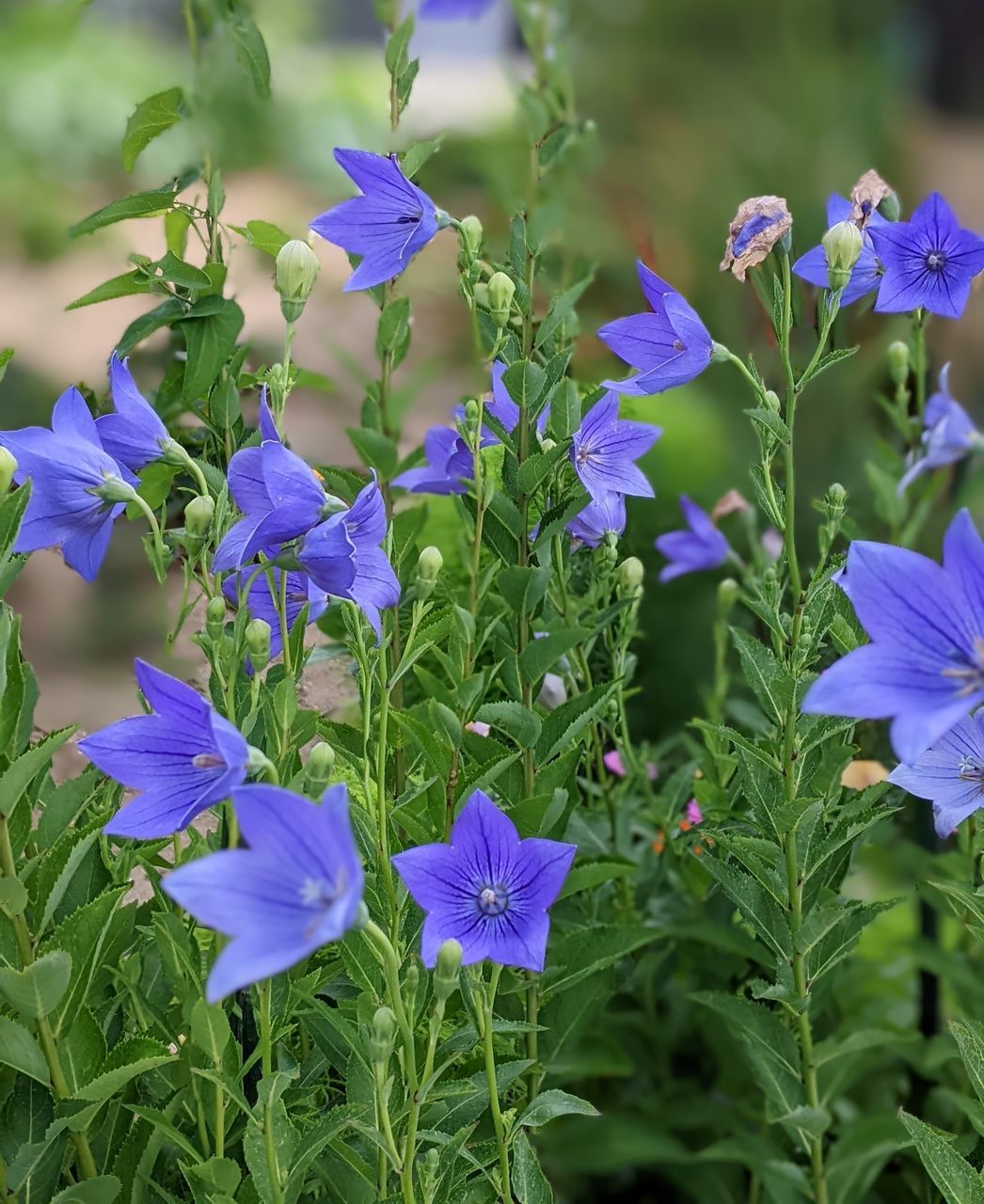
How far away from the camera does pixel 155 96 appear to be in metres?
0.60

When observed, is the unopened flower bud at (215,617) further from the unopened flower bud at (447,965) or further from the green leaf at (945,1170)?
the green leaf at (945,1170)

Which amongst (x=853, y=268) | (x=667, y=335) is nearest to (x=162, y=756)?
(x=667, y=335)

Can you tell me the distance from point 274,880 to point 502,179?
2.69 ft

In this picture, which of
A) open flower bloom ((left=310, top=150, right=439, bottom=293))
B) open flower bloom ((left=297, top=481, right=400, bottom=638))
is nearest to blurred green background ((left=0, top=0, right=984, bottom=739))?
open flower bloom ((left=310, top=150, right=439, bottom=293))

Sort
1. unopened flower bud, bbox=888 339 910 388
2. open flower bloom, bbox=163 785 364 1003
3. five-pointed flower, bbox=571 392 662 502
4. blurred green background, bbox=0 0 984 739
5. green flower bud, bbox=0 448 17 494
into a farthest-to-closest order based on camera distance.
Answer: blurred green background, bbox=0 0 984 739, unopened flower bud, bbox=888 339 910 388, five-pointed flower, bbox=571 392 662 502, green flower bud, bbox=0 448 17 494, open flower bloom, bbox=163 785 364 1003

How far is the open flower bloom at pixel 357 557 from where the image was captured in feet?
1.37

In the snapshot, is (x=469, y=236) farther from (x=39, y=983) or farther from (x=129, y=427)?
(x=39, y=983)

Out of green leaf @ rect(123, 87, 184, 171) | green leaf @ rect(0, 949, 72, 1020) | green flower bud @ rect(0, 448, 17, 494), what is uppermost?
green leaf @ rect(123, 87, 184, 171)

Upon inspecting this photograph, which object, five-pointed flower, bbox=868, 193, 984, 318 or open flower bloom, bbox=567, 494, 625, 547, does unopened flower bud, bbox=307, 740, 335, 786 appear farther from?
five-pointed flower, bbox=868, 193, 984, 318

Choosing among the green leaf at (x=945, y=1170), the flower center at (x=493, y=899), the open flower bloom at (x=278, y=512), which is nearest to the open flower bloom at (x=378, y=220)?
the open flower bloom at (x=278, y=512)

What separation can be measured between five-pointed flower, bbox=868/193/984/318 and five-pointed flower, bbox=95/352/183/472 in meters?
0.32

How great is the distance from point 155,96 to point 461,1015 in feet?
1.46

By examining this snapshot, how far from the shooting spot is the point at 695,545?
0.84m

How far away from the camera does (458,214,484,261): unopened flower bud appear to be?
49 cm
